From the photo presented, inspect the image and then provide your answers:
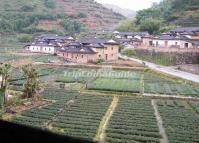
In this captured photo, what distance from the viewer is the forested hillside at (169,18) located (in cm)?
7319

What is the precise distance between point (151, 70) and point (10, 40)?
4448 centimetres

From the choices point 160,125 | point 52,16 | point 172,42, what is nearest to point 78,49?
point 172,42

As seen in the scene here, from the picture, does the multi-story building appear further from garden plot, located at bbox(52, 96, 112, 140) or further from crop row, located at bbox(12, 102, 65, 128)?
crop row, located at bbox(12, 102, 65, 128)

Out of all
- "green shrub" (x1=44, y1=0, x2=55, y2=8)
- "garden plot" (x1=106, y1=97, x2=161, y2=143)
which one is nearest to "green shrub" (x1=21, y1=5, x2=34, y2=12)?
"green shrub" (x1=44, y1=0, x2=55, y2=8)

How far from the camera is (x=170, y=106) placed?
30.0 metres

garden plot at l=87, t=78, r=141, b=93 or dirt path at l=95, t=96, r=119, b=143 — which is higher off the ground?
garden plot at l=87, t=78, r=141, b=93

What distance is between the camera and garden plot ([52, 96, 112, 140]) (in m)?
20.6

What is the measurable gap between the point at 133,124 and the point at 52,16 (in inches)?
3196

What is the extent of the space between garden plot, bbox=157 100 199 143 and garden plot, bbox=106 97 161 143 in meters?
0.83

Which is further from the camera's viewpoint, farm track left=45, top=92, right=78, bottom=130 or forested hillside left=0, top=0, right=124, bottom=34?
forested hillside left=0, top=0, right=124, bottom=34

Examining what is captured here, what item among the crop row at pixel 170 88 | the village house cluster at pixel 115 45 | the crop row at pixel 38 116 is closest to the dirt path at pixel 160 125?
the crop row at pixel 170 88

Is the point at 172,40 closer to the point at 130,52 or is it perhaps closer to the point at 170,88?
the point at 130,52

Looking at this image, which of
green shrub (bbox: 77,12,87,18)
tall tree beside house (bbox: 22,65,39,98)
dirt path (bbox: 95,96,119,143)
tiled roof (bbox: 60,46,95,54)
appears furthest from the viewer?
green shrub (bbox: 77,12,87,18)

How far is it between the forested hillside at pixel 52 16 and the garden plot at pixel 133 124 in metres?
65.0
